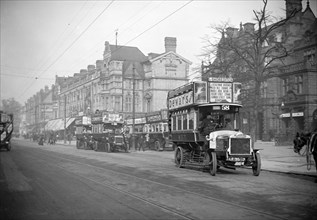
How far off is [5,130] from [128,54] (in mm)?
40821

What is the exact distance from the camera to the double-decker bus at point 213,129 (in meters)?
14.0

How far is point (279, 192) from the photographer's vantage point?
32.5ft

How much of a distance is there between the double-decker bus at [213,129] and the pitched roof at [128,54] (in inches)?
1861

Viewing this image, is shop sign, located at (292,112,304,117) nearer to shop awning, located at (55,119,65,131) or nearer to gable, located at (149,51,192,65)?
gable, located at (149,51,192,65)

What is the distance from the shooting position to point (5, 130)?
97.3 ft

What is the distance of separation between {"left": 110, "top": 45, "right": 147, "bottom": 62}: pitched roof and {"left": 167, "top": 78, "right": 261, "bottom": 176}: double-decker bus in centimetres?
4727

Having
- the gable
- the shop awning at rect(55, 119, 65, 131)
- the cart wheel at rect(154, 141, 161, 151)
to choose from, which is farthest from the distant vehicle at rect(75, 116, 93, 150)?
the shop awning at rect(55, 119, 65, 131)

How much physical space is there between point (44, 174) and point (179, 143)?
24.1ft

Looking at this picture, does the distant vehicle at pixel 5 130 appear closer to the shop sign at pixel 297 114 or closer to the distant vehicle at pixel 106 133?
the distant vehicle at pixel 106 133

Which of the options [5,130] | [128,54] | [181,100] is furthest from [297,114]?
[128,54]

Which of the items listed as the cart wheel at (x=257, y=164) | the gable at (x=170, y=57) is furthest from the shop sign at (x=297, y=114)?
the gable at (x=170, y=57)

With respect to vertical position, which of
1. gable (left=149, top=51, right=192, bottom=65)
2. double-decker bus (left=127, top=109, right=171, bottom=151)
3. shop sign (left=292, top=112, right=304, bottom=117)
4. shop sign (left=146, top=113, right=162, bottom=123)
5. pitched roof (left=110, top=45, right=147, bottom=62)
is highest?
pitched roof (left=110, top=45, right=147, bottom=62)

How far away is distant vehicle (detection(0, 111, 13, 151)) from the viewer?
97.0ft

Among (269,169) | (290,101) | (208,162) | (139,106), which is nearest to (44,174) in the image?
(208,162)
